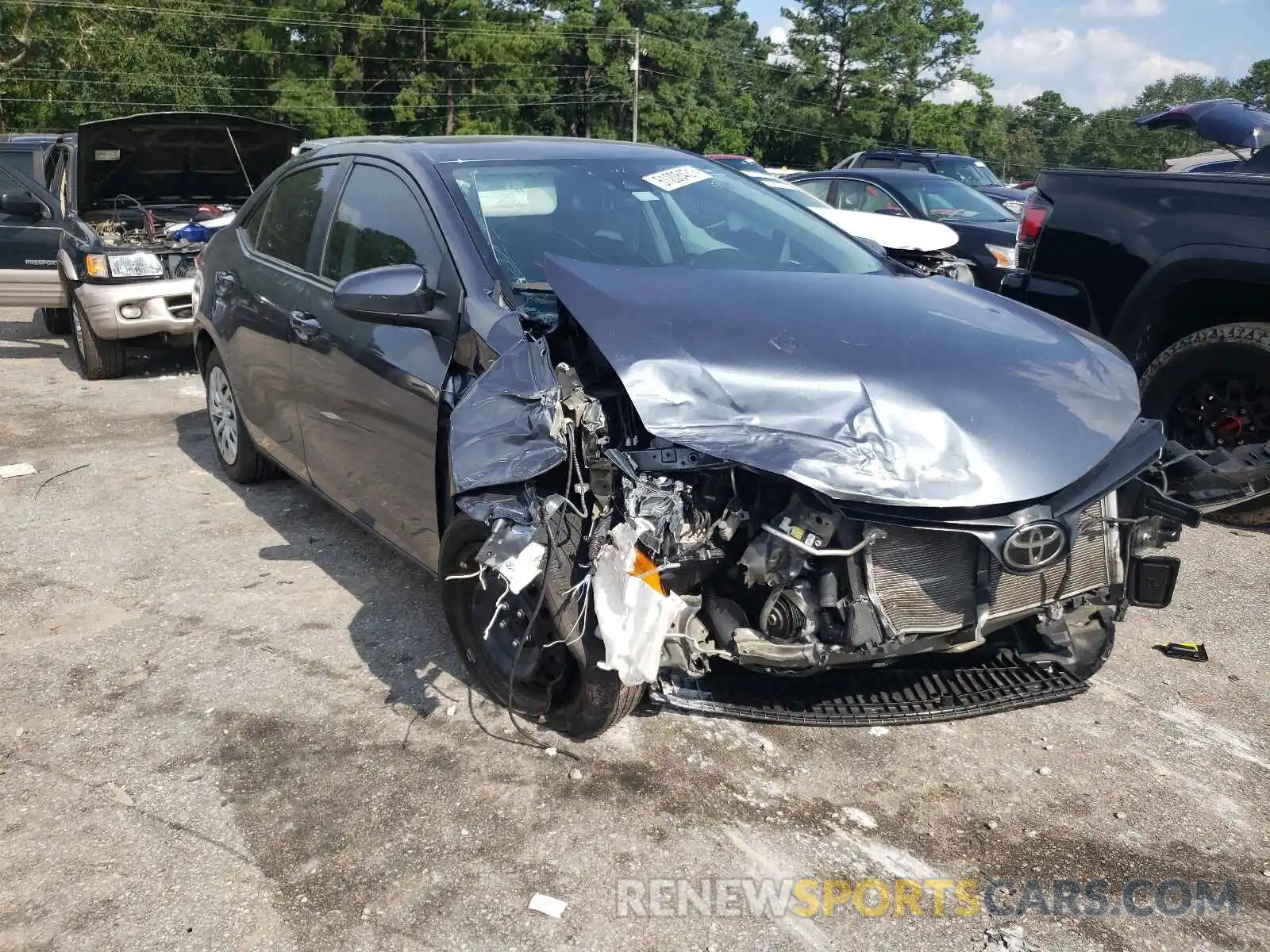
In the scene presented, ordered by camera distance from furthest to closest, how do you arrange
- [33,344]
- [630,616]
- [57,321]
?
[57,321] < [33,344] < [630,616]

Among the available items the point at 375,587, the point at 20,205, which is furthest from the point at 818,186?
the point at 375,587

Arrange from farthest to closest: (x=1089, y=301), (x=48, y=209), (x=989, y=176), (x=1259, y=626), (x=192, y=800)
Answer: (x=989, y=176)
(x=48, y=209)
(x=1089, y=301)
(x=1259, y=626)
(x=192, y=800)

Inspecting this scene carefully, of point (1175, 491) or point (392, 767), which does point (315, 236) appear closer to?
point (392, 767)

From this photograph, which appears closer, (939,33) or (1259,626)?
(1259,626)

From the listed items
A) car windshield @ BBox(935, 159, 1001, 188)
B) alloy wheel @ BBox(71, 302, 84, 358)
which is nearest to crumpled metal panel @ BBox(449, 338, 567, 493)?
alloy wheel @ BBox(71, 302, 84, 358)

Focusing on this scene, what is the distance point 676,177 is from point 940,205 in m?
7.38

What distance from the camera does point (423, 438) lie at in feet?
11.2

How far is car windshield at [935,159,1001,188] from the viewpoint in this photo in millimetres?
15270

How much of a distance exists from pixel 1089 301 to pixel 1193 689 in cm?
225

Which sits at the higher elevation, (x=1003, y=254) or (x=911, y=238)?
(x=911, y=238)

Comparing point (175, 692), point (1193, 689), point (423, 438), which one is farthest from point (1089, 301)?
point (175, 692)

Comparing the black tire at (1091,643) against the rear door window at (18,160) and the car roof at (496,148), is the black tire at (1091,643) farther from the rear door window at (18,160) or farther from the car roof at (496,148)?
the rear door window at (18,160)

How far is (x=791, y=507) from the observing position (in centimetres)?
278

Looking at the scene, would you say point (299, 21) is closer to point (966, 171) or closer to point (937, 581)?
point (966, 171)
